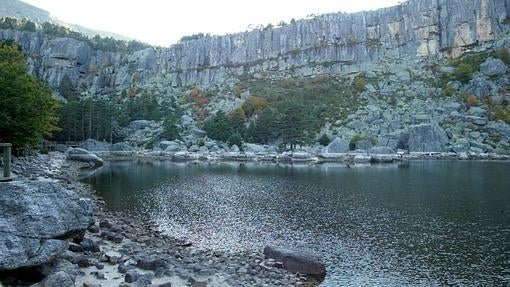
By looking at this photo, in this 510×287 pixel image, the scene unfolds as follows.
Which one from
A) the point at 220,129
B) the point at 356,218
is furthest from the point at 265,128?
the point at 356,218

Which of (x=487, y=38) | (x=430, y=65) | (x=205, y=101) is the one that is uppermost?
(x=487, y=38)

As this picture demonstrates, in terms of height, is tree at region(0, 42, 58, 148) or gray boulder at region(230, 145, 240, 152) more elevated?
tree at region(0, 42, 58, 148)

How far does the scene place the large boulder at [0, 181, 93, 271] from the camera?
15391 millimetres

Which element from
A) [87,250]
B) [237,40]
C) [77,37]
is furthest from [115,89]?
[87,250]

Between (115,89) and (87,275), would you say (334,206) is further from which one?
(115,89)

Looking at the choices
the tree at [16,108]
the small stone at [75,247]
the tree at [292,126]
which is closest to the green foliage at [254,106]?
the tree at [292,126]

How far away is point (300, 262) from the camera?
2352cm

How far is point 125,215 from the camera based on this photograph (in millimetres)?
37062

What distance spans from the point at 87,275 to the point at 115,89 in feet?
564

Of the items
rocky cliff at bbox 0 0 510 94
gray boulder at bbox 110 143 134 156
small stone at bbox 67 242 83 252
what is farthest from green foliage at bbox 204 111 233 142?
small stone at bbox 67 242 83 252

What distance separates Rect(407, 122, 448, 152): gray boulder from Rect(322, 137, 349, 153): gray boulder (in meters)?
16.9

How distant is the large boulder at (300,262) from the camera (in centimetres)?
2314

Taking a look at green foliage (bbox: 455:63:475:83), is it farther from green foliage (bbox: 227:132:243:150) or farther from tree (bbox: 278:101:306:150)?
green foliage (bbox: 227:132:243:150)

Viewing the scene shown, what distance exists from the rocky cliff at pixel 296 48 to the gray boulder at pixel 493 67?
18.2 meters
